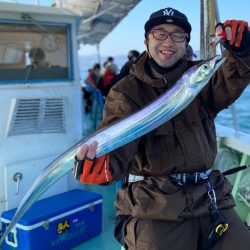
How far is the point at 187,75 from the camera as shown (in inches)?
75.5

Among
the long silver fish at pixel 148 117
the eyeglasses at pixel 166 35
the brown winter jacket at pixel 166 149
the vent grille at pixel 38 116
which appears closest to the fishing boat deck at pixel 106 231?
the vent grille at pixel 38 116

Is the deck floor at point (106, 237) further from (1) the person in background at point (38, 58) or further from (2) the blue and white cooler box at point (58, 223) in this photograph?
(1) the person in background at point (38, 58)

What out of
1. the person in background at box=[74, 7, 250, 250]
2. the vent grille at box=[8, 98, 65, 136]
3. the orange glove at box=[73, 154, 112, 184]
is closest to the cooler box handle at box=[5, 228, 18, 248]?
the vent grille at box=[8, 98, 65, 136]

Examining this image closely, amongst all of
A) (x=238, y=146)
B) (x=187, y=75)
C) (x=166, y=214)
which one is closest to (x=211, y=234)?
(x=166, y=214)

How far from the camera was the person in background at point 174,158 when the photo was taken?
7.01 feet

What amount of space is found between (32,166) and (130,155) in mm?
2288

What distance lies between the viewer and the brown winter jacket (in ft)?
7.06

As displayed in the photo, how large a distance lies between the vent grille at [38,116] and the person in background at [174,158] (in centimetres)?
205

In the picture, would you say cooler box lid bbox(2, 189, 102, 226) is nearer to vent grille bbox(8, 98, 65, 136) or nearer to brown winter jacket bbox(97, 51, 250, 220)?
vent grille bbox(8, 98, 65, 136)

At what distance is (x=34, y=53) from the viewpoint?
175 inches

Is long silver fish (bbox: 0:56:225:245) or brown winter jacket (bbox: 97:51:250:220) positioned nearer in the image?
long silver fish (bbox: 0:56:225:245)

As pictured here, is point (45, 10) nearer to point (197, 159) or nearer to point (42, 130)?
point (42, 130)

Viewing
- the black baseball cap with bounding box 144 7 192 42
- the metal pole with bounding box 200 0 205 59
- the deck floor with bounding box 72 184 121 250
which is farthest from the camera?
the deck floor with bounding box 72 184 121 250

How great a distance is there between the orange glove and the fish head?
591 millimetres
